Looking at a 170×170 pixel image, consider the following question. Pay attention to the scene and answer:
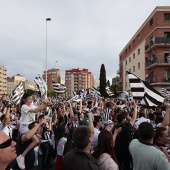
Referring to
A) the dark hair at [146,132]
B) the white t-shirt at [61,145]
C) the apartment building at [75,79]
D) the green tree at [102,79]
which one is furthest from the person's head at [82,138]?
the apartment building at [75,79]

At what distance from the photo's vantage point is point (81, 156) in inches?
110

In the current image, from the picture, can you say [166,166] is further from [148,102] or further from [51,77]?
[51,77]

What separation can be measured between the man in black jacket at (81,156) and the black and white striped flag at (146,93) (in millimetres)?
4238

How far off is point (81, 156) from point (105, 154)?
0.55 meters

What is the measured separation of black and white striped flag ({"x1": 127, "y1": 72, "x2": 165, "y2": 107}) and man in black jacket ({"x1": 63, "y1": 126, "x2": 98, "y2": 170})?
424 centimetres

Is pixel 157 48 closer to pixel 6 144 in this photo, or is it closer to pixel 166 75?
pixel 166 75

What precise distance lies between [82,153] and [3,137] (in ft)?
3.64

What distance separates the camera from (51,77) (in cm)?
17675

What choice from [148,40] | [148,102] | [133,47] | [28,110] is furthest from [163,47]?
[28,110]

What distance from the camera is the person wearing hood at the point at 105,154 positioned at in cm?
305

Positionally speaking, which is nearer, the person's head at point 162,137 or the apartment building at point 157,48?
the person's head at point 162,137

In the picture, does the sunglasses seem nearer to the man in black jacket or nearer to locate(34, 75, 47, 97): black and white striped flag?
the man in black jacket

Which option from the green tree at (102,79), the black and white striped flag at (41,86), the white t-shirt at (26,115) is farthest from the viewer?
the green tree at (102,79)

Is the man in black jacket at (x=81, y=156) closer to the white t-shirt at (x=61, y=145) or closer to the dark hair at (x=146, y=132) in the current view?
the dark hair at (x=146, y=132)
